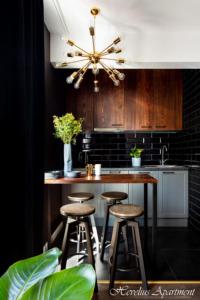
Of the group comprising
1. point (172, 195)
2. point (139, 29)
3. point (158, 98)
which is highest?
point (139, 29)

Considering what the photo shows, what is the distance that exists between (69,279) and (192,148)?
3228 mm

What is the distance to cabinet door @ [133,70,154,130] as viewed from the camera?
3.78 meters

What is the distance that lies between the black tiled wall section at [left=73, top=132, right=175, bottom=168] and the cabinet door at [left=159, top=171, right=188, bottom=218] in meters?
0.70

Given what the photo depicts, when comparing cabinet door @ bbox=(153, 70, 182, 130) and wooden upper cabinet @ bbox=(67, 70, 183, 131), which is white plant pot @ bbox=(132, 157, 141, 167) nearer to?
wooden upper cabinet @ bbox=(67, 70, 183, 131)

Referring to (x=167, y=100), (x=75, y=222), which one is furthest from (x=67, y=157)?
(x=167, y=100)

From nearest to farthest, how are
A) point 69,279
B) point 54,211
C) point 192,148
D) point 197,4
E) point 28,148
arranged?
point 69,279 < point 28,148 < point 197,4 < point 54,211 < point 192,148

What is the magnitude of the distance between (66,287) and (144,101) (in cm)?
360

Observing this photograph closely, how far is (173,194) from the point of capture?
342 cm

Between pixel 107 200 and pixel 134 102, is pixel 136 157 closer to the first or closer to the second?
pixel 134 102

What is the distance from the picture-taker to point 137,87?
149 inches

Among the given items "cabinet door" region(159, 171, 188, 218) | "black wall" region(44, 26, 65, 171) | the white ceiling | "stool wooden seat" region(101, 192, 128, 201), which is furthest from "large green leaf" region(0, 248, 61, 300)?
"cabinet door" region(159, 171, 188, 218)

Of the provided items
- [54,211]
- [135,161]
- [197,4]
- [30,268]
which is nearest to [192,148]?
[135,161]

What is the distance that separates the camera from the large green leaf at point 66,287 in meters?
0.50

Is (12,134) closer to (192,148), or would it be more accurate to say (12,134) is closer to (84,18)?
Answer: (84,18)
